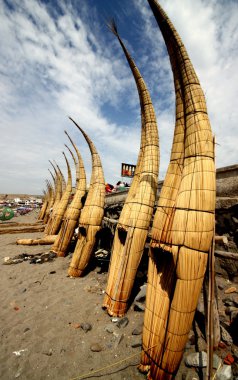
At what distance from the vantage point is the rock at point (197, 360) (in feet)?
9.99

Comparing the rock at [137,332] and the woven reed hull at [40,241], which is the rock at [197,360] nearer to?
the rock at [137,332]

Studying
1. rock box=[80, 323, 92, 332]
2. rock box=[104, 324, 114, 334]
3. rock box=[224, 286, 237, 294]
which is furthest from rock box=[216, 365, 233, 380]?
rock box=[80, 323, 92, 332]

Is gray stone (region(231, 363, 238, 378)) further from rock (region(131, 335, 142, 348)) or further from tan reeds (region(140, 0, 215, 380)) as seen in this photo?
rock (region(131, 335, 142, 348))

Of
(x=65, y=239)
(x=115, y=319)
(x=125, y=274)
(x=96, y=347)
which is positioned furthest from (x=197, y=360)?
(x=65, y=239)

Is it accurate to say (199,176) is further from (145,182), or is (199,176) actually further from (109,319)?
(109,319)

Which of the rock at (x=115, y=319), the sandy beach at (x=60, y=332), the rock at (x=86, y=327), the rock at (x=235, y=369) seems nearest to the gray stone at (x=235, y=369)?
the rock at (x=235, y=369)

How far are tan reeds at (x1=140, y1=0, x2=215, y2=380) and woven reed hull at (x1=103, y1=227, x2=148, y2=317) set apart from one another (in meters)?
1.26

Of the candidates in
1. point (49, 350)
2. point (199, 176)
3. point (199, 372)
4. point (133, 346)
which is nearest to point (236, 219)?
point (199, 176)

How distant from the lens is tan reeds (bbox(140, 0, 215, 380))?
2891 mm

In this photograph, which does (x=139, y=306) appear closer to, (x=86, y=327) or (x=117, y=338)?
(x=117, y=338)

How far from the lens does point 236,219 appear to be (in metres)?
4.29

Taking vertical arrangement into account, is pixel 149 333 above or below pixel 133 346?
above

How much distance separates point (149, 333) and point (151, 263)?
3.50ft

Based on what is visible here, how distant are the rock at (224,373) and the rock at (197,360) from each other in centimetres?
22
